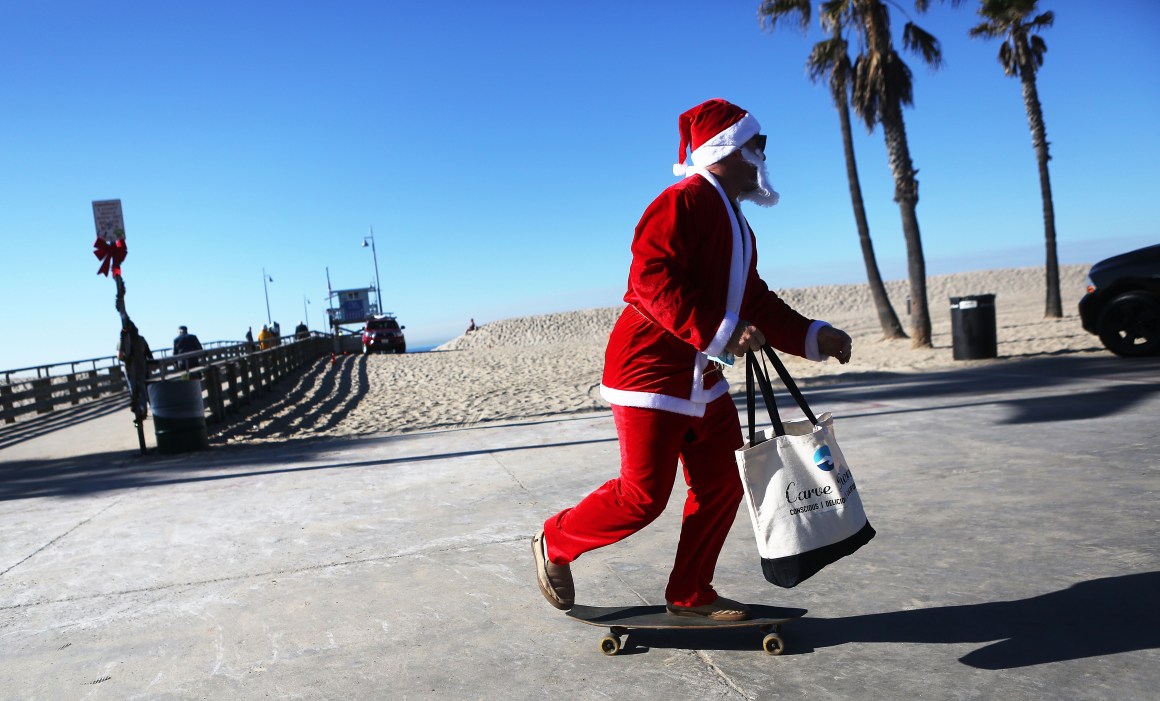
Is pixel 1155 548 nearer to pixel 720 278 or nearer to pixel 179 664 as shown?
pixel 720 278

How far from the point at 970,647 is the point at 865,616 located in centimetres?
40

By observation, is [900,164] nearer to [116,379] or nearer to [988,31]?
[988,31]

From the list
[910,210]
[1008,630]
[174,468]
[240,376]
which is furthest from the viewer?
[910,210]

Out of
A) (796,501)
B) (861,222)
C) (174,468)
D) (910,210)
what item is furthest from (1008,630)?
(861,222)

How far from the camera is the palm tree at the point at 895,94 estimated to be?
16.7 metres

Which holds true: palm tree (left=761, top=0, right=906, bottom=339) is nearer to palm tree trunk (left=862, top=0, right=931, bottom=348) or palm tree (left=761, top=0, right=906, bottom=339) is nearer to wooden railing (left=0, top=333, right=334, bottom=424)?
palm tree trunk (left=862, top=0, right=931, bottom=348)

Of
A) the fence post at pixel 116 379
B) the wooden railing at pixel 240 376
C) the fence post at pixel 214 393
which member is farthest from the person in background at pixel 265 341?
the fence post at pixel 214 393

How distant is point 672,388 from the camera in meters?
2.64

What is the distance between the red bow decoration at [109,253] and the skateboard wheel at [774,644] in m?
8.99

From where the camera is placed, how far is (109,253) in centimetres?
918

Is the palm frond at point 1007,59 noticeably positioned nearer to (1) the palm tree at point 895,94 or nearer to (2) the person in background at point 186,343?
(1) the palm tree at point 895,94

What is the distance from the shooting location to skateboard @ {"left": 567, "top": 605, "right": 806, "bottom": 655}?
2713 millimetres

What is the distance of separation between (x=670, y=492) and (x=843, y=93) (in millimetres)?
18061

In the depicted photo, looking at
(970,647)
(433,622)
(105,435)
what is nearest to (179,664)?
(433,622)
